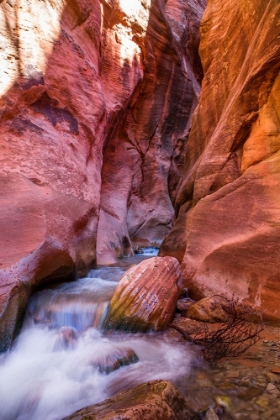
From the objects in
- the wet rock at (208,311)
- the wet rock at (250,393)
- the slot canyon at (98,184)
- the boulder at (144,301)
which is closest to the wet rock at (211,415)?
the slot canyon at (98,184)

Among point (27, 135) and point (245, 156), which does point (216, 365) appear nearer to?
point (245, 156)

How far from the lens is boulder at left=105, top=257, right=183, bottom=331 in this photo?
3.33 m

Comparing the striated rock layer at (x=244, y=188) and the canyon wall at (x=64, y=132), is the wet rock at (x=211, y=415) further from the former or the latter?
the canyon wall at (x=64, y=132)

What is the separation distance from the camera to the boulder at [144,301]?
3.33 meters

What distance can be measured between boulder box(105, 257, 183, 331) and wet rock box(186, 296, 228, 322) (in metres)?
0.27

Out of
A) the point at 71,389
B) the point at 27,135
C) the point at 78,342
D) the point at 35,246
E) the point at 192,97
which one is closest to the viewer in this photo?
the point at 71,389

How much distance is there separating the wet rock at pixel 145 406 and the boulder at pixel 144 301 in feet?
4.45

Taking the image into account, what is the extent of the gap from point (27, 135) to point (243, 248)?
426 cm

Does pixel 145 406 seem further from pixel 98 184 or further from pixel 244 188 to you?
pixel 98 184

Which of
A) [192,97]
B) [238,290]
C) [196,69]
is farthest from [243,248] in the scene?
[196,69]

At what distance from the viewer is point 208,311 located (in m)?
3.47

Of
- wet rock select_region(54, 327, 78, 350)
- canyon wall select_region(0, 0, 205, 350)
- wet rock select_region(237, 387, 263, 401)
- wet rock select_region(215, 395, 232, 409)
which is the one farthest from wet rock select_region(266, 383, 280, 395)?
canyon wall select_region(0, 0, 205, 350)

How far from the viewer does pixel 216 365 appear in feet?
8.03

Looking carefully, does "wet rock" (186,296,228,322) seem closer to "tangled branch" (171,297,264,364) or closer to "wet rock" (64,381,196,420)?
"tangled branch" (171,297,264,364)
